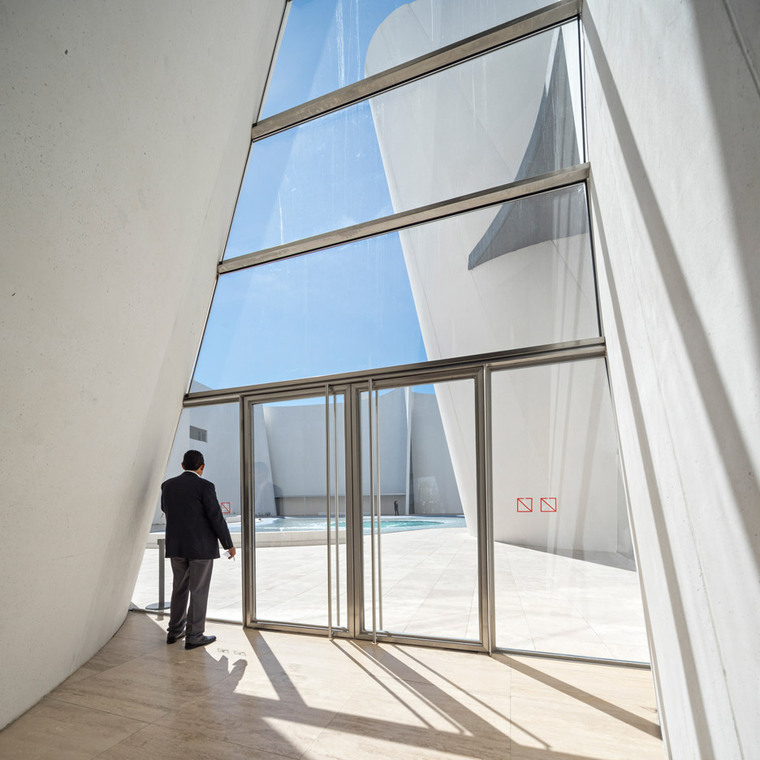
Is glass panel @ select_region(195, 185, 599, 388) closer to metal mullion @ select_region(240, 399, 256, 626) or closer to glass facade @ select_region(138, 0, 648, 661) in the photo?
glass facade @ select_region(138, 0, 648, 661)

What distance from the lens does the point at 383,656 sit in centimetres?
418

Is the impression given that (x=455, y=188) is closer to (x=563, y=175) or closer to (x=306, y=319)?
(x=563, y=175)

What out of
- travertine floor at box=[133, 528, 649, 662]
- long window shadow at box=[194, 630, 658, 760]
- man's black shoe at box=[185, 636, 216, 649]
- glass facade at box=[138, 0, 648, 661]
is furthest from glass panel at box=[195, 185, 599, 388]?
long window shadow at box=[194, 630, 658, 760]

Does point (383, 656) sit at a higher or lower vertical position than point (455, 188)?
lower

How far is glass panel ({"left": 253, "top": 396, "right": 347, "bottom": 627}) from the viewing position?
4.84 m

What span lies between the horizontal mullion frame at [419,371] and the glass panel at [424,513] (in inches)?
5.4

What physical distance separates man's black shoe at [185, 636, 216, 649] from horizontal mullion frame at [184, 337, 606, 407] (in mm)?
2192

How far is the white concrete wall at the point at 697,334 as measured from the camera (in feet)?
3.53

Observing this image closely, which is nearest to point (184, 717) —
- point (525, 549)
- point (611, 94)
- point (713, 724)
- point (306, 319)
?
point (525, 549)

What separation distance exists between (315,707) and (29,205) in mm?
3193

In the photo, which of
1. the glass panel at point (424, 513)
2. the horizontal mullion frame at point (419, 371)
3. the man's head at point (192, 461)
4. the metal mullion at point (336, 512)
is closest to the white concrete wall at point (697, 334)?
the horizontal mullion frame at point (419, 371)

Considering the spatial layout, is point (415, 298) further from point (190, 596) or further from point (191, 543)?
point (190, 596)

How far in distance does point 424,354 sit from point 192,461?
232cm

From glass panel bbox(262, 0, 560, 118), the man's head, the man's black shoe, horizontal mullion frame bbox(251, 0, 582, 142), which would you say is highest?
glass panel bbox(262, 0, 560, 118)
